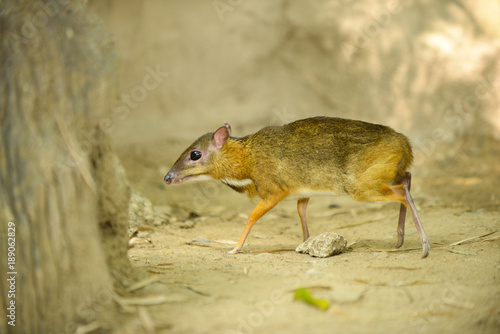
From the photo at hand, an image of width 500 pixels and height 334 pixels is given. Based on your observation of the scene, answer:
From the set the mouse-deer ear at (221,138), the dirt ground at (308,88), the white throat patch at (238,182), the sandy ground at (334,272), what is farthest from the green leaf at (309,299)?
the dirt ground at (308,88)

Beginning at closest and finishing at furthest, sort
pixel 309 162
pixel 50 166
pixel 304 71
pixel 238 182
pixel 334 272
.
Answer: pixel 50 166
pixel 334 272
pixel 309 162
pixel 238 182
pixel 304 71

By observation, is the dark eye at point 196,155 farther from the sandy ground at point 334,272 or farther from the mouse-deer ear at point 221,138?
the sandy ground at point 334,272

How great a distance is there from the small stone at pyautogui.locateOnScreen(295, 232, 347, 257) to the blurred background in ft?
15.8

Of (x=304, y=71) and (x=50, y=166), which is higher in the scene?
(x=304, y=71)

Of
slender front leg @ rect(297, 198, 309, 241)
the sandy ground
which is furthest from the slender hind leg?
slender front leg @ rect(297, 198, 309, 241)

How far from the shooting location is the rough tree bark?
3.32 meters

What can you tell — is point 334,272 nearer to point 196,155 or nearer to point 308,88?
point 196,155

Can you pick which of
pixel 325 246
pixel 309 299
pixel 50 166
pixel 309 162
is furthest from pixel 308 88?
pixel 50 166

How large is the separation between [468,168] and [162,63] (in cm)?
618

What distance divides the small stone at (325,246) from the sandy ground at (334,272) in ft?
0.39

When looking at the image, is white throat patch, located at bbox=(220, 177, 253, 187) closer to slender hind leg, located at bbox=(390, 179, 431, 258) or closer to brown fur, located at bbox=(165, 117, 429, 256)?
brown fur, located at bbox=(165, 117, 429, 256)

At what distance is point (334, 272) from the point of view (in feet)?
14.3

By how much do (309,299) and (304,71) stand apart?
300 inches

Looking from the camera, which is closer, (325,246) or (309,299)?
(309,299)
